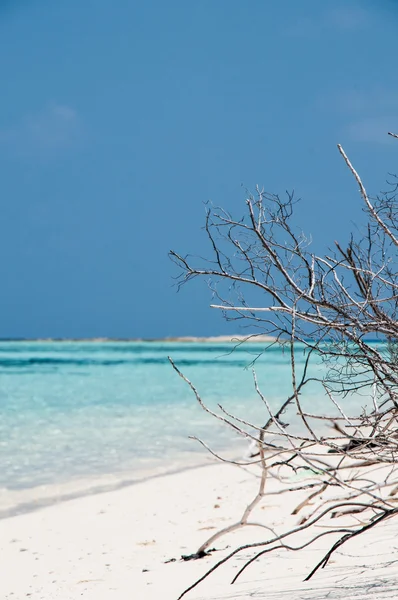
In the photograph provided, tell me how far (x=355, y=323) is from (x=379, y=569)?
1.27 meters

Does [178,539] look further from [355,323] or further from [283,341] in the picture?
[355,323]

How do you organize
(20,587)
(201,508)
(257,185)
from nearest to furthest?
1. (257,185)
2. (20,587)
3. (201,508)

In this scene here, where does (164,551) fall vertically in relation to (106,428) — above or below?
above

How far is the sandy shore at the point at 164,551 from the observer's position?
3.23m

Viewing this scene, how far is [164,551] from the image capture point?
Result: 5.00 metres

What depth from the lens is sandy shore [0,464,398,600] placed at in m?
3.23

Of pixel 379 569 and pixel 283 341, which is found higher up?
pixel 283 341

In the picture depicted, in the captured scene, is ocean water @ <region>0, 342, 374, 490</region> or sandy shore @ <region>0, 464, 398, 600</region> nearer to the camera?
sandy shore @ <region>0, 464, 398, 600</region>

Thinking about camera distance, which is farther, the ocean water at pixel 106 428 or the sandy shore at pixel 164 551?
the ocean water at pixel 106 428

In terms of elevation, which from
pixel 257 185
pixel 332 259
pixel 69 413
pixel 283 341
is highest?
pixel 257 185

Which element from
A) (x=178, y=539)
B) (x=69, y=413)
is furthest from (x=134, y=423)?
(x=178, y=539)

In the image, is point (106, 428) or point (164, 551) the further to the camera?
point (106, 428)

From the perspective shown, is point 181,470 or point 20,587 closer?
point 20,587

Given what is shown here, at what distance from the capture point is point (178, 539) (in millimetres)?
5441
